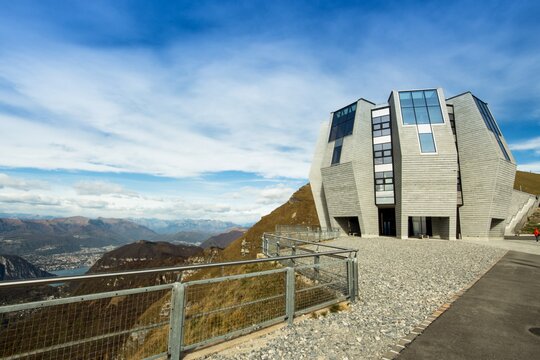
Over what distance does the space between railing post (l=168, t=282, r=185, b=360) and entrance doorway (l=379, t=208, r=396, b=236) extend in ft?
127

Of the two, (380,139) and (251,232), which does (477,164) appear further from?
(251,232)

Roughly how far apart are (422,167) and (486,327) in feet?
91.9

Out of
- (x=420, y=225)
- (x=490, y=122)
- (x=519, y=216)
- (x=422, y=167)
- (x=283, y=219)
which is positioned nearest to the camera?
(x=422, y=167)

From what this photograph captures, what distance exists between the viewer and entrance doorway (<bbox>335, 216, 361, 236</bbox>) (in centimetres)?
3784

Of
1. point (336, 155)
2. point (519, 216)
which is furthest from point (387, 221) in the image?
point (519, 216)

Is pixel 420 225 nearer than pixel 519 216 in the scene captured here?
Yes

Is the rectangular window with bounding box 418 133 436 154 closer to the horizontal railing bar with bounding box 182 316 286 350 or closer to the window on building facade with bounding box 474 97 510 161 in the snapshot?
the window on building facade with bounding box 474 97 510 161

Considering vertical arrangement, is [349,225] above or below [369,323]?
above

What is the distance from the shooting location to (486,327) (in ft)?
19.3

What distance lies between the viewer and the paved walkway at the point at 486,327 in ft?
15.9

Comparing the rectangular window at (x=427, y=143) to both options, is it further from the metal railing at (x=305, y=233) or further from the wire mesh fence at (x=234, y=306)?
the wire mesh fence at (x=234, y=306)

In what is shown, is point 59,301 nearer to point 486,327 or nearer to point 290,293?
point 290,293

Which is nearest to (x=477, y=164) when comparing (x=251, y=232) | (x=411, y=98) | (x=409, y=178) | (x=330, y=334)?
(x=409, y=178)

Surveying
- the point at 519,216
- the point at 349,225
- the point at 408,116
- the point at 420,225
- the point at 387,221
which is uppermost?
the point at 408,116
